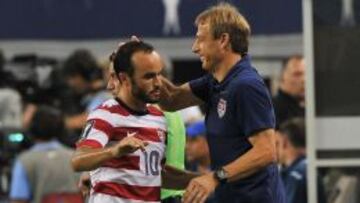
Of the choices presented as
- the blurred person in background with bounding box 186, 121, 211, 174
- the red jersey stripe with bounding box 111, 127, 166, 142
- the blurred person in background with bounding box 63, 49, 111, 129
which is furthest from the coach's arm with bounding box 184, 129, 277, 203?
the blurred person in background with bounding box 63, 49, 111, 129

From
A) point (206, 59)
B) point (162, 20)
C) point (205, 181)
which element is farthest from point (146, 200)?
point (162, 20)

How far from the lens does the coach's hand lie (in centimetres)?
488

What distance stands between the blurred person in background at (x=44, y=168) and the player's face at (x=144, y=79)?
3.16m

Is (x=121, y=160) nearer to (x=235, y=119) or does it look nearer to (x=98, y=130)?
(x=98, y=130)

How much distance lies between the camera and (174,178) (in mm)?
5438

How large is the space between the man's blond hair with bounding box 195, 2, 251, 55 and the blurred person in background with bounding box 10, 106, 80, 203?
3186 mm

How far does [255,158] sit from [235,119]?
0.73ft

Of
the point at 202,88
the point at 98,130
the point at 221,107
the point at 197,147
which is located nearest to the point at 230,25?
the point at 221,107

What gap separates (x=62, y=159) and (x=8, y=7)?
13.4ft

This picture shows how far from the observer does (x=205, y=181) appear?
16.2ft

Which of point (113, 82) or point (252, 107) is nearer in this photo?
point (252, 107)

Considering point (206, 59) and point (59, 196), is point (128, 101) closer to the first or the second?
point (206, 59)

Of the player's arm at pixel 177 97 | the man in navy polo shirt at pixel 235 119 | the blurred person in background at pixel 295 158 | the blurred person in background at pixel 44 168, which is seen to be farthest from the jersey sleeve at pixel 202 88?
the blurred person in background at pixel 44 168

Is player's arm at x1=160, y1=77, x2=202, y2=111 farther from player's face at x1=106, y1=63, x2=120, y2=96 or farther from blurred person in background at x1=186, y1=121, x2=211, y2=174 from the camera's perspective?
blurred person in background at x1=186, y1=121, x2=211, y2=174
